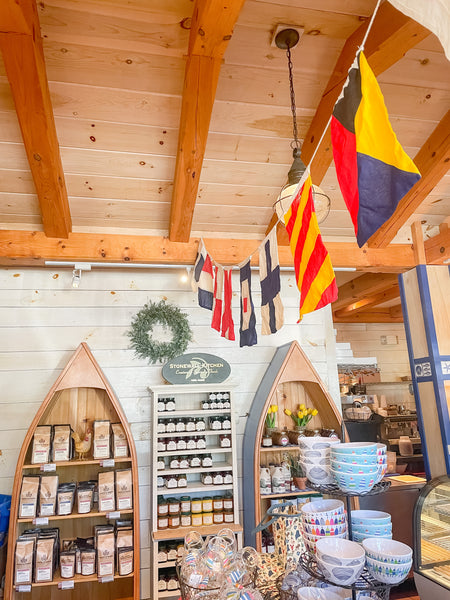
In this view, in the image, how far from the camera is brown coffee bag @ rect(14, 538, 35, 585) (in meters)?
2.97

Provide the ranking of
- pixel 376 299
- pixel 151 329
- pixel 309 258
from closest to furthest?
pixel 309 258 < pixel 151 329 < pixel 376 299

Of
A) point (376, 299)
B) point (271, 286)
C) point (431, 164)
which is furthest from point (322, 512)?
point (376, 299)

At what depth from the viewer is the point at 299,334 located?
433 centimetres

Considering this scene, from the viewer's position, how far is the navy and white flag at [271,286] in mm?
2562

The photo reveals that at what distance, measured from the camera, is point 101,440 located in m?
3.37

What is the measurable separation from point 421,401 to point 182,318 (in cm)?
215

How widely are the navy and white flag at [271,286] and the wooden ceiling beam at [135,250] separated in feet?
3.35

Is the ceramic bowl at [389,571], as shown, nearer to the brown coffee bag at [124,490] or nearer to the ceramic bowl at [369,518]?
the ceramic bowl at [369,518]

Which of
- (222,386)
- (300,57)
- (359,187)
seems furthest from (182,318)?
(359,187)

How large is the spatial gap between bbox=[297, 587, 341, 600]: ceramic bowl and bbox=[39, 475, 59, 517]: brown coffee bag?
8.26ft

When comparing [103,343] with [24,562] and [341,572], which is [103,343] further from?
[341,572]

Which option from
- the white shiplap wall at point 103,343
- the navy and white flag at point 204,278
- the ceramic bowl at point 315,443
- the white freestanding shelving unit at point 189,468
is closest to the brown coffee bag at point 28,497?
the white shiplap wall at point 103,343

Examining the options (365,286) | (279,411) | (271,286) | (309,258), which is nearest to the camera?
(309,258)

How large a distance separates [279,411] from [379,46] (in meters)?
3.05
